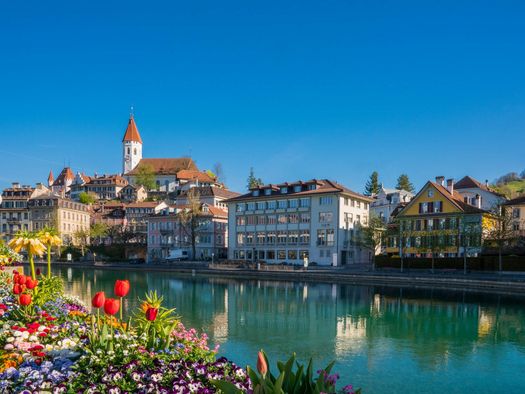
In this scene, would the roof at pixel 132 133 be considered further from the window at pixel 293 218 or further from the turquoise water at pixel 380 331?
the turquoise water at pixel 380 331

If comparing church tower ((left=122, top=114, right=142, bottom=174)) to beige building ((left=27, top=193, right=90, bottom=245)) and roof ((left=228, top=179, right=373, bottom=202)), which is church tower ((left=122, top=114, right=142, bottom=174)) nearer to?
beige building ((left=27, top=193, right=90, bottom=245))

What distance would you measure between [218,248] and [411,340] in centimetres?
6696

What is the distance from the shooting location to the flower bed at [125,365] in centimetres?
565

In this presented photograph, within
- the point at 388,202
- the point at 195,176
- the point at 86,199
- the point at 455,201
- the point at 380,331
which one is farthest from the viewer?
the point at 195,176

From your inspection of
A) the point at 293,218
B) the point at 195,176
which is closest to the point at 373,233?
the point at 293,218

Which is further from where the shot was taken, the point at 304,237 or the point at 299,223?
the point at 299,223

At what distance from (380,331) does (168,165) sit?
5287 inches

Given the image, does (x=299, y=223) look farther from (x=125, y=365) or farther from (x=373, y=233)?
(x=125, y=365)

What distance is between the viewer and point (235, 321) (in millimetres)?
28172

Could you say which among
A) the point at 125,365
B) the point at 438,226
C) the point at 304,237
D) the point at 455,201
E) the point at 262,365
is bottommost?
the point at 304,237

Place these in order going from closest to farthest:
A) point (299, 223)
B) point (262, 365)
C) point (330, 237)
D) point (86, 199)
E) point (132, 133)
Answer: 1. point (262, 365)
2. point (330, 237)
3. point (299, 223)
4. point (86, 199)
5. point (132, 133)

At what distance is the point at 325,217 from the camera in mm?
71750

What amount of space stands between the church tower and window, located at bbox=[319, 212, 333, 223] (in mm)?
111145

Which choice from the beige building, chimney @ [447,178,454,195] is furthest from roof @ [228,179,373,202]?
the beige building
